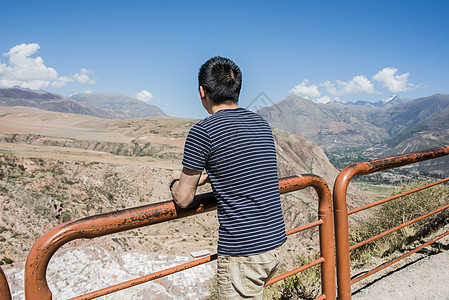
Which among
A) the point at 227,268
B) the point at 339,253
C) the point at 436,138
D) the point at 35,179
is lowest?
the point at 436,138

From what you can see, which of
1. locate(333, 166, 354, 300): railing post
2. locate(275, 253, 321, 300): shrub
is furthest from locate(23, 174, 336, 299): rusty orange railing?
locate(275, 253, 321, 300): shrub

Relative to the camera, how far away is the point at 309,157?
80.4 metres

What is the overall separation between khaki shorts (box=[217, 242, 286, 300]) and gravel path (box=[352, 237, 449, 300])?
188cm

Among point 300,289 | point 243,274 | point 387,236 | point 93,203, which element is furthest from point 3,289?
point 93,203

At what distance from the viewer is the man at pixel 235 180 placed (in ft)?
5.27

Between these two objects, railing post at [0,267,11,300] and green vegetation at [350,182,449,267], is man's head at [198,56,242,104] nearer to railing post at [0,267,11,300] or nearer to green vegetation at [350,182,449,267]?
railing post at [0,267,11,300]

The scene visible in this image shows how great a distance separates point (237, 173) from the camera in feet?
5.42

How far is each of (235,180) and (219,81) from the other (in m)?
0.58

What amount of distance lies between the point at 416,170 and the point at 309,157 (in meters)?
113

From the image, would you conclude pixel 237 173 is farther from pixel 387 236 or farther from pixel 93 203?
pixel 93 203

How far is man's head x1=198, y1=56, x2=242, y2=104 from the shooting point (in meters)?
1.75

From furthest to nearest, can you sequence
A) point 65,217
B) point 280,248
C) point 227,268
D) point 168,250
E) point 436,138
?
point 436,138 → point 65,217 → point 168,250 → point 280,248 → point 227,268

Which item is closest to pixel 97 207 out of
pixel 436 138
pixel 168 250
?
pixel 168 250

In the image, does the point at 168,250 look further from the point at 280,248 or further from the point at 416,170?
the point at 416,170
